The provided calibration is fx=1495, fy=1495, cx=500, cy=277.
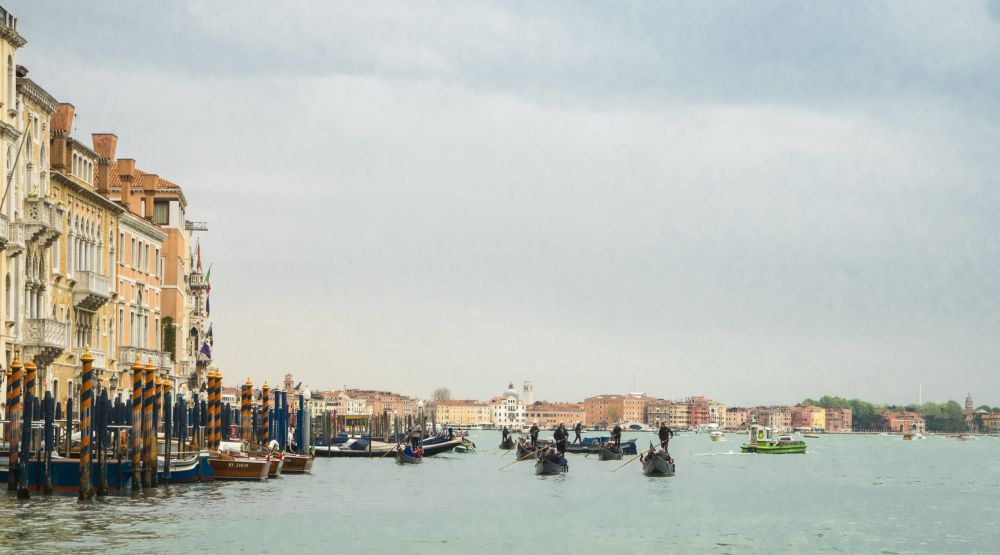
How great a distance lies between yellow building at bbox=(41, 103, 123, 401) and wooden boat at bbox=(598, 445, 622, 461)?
30.3m

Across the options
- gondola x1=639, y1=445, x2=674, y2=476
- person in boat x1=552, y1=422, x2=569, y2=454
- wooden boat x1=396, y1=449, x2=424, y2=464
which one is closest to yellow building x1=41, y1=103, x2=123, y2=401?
person in boat x1=552, y1=422, x2=569, y2=454

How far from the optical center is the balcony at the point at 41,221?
44.9 meters

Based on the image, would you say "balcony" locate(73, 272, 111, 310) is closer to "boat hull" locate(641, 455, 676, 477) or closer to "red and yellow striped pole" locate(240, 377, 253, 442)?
"red and yellow striped pole" locate(240, 377, 253, 442)

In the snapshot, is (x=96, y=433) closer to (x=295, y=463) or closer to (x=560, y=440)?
(x=295, y=463)

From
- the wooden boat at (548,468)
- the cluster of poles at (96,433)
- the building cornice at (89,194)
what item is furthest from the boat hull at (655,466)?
the building cornice at (89,194)

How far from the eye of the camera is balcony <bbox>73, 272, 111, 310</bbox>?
51125 millimetres

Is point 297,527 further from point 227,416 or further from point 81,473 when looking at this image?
point 227,416

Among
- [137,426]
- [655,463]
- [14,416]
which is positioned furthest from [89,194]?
[655,463]

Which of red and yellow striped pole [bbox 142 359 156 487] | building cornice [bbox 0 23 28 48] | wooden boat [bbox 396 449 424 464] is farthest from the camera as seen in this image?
wooden boat [bbox 396 449 424 464]

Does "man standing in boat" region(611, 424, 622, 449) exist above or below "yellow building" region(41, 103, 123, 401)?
below

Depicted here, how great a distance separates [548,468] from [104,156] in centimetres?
2133

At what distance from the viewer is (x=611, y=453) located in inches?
3068

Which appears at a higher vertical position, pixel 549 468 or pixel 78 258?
pixel 78 258

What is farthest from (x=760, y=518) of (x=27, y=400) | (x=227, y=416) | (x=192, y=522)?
(x=227, y=416)
